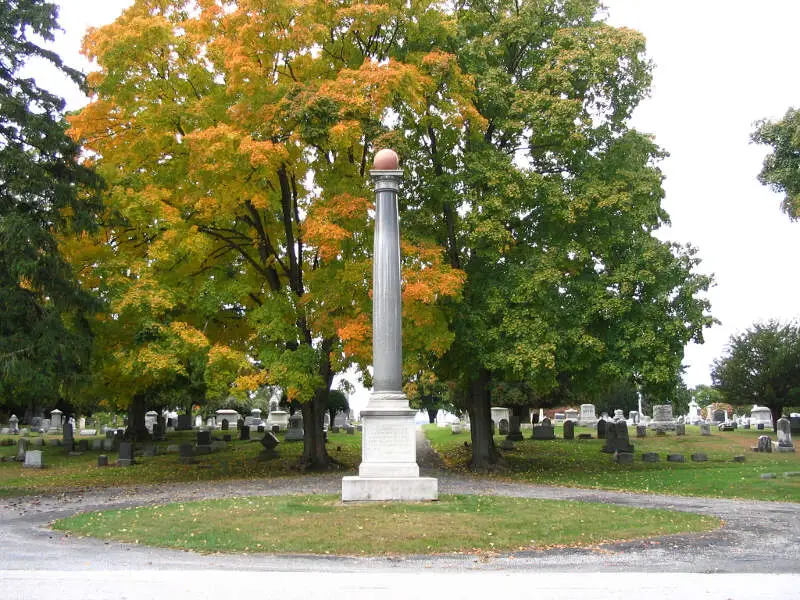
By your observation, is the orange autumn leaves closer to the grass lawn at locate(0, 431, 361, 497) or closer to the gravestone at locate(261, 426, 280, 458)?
the grass lawn at locate(0, 431, 361, 497)

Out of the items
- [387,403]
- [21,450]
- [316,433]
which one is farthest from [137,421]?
[387,403]

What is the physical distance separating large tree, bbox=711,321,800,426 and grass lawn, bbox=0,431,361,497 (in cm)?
2412

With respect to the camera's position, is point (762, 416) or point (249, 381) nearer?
point (249, 381)

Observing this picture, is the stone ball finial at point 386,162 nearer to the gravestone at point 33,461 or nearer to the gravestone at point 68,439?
the gravestone at point 33,461

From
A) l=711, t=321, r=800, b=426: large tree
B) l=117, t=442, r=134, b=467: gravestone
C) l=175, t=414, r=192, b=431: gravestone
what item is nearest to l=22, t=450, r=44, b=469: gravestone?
l=117, t=442, r=134, b=467: gravestone

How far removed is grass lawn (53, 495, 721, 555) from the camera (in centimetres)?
1039

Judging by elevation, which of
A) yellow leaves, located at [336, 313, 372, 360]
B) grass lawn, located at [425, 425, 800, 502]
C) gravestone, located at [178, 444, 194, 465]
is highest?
yellow leaves, located at [336, 313, 372, 360]

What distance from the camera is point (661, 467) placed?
998 inches

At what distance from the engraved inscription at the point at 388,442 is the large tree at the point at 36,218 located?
799cm

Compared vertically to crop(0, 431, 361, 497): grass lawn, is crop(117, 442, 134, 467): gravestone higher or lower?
higher

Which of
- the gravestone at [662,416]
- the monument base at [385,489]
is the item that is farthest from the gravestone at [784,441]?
the monument base at [385,489]

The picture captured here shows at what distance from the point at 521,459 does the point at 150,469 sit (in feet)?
42.9

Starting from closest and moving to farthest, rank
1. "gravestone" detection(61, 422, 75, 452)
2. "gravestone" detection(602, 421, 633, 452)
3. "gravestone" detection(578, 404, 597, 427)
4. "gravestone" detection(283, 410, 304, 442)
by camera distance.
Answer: "gravestone" detection(602, 421, 633, 452) < "gravestone" detection(61, 422, 75, 452) < "gravestone" detection(283, 410, 304, 442) < "gravestone" detection(578, 404, 597, 427)

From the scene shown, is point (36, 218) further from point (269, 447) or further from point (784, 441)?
point (784, 441)
